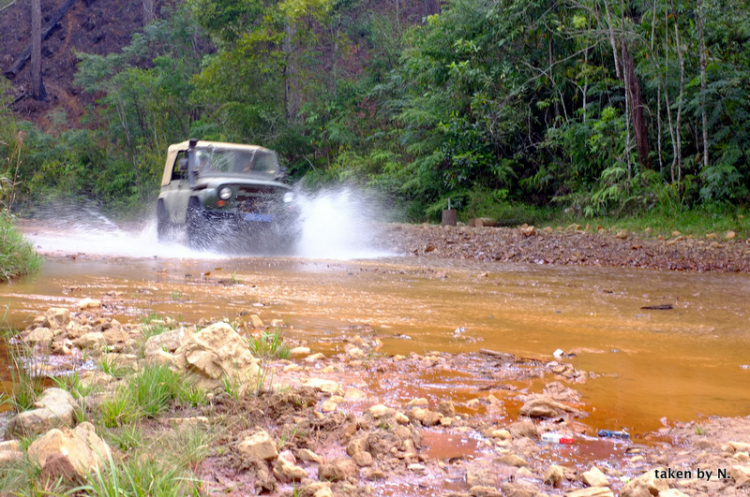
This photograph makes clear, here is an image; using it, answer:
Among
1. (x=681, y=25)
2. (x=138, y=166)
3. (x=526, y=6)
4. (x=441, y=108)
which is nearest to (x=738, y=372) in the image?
(x=681, y=25)

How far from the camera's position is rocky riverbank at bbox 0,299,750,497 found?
2.14 metres

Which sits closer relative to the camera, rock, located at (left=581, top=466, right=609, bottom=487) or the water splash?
rock, located at (left=581, top=466, right=609, bottom=487)

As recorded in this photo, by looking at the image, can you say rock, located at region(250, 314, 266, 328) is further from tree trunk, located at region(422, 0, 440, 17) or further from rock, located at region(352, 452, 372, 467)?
tree trunk, located at region(422, 0, 440, 17)

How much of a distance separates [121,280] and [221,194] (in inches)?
130

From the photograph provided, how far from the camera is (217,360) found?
10.2 feet

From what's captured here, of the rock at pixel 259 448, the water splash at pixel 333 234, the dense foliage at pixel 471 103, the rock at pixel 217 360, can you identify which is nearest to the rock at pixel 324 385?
the rock at pixel 217 360

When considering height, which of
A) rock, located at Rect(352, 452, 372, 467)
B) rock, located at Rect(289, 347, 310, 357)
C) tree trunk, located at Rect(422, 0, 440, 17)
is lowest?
rock, located at Rect(352, 452, 372, 467)

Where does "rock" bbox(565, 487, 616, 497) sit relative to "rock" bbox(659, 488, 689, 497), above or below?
below

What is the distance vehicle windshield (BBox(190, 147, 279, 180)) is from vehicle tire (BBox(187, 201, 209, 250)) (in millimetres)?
926

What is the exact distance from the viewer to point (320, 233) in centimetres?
1259

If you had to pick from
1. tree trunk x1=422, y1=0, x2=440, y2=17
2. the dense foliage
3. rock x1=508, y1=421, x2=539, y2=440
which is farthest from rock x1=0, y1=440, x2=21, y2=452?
tree trunk x1=422, y1=0, x2=440, y2=17

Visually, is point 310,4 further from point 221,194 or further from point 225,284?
point 225,284

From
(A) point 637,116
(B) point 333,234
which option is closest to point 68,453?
(B) point 333,234

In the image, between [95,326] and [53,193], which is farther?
[53,193]
